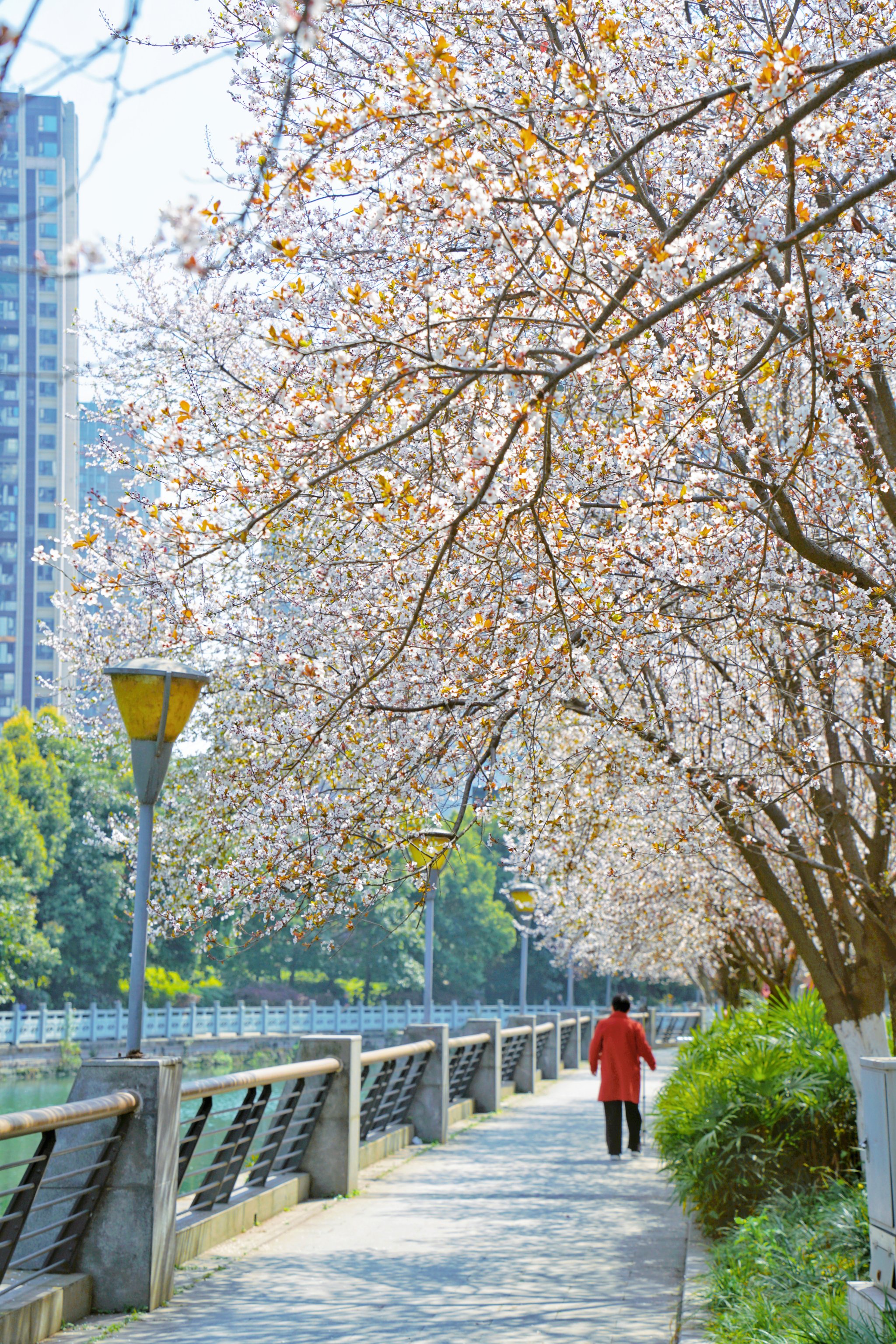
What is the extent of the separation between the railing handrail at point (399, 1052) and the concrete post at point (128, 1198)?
496cm

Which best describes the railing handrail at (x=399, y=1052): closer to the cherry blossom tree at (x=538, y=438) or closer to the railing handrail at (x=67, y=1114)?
the cherry blossom tree at (x=538, y=438)

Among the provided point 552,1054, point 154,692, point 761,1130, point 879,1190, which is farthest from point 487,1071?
point 879,1190

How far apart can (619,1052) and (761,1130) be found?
413 cm

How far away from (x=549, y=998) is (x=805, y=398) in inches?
3140

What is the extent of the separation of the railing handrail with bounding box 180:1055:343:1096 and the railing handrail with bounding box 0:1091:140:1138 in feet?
2.20

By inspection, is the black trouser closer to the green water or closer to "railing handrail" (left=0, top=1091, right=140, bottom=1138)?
"railing handrail" (left=0, top=1091, right=140, bottom=1138)

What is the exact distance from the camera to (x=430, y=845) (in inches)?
320

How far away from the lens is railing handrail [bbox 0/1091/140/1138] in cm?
549

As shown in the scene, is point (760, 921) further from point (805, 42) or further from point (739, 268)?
point (739, 268)

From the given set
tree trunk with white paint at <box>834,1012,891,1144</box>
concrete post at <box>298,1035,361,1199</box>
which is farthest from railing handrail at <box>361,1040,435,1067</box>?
tree trunk with white paint at <box>834,1012,891,1144</box>

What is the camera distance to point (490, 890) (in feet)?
260

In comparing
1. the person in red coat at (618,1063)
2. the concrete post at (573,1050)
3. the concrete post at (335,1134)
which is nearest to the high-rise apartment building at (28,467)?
the concrete post at (573,1050)

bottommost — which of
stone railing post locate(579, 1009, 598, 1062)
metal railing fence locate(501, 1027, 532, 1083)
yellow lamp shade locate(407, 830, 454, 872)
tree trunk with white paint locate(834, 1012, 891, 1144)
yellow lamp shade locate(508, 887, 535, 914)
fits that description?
stone railing post locate(579, 1009, 598, 1062)

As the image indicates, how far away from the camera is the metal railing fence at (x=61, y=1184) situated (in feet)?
19.2
